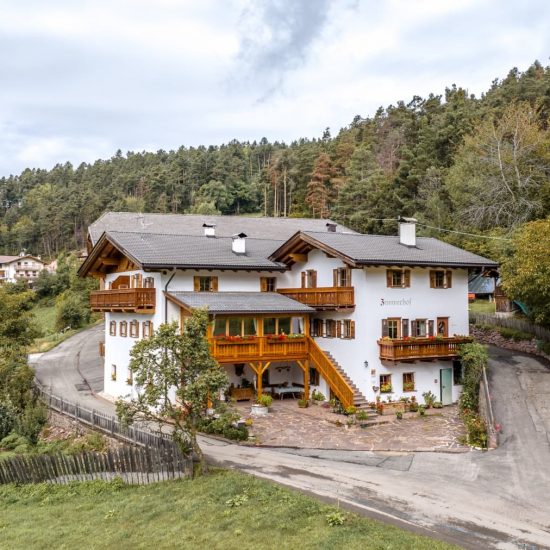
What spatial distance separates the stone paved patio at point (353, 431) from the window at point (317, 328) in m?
3.98

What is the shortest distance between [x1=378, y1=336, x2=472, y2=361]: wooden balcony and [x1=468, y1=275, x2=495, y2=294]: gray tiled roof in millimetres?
22323

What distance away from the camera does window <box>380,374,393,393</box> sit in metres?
26.2

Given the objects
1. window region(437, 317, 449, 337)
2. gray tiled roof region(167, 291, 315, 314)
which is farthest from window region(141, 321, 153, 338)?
window region(437, 317, 449, 337)

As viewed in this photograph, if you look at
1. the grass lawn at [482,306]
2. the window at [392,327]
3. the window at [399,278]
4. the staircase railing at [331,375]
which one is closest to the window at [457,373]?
the window at [392,327]

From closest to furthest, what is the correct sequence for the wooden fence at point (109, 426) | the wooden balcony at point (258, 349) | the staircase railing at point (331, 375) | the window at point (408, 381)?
1. the wooden fence at point (109, 426)
2. the wooden balcony at point (258, 349)
3. the staircase railing at point (331, 375)
4. the window at point (408, 381)

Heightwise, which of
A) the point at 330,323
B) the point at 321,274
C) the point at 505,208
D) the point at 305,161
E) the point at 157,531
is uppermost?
A: the point at 305,161

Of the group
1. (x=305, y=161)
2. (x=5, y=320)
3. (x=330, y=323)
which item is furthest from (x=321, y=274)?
(x=305, y=161)

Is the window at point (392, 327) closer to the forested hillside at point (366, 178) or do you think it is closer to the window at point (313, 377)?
the window at point (313, 377)

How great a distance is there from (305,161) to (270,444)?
73.3 metres

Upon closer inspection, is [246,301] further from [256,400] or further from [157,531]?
[157,531]

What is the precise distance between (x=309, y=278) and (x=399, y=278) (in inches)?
196

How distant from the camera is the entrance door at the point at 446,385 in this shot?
27469 mm

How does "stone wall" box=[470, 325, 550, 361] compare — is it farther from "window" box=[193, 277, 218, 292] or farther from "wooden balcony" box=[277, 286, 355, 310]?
"window" box=[193, 277, 218, 292]

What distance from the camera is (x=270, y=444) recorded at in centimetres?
2045
